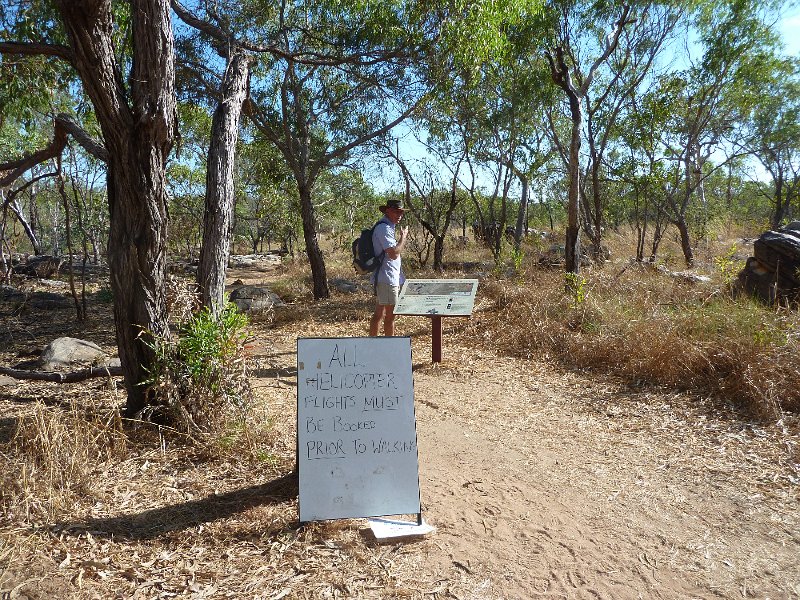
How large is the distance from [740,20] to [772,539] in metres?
Result: 13.4

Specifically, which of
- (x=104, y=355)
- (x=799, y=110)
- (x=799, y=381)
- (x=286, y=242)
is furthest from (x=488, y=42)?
(x=286, y=242)

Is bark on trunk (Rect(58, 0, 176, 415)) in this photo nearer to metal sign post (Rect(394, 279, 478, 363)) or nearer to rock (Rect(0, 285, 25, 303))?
metal sign post (Rect(394, 279, 478, 363))

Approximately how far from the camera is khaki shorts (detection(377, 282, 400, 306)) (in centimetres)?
618

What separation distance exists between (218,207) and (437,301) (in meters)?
3.14

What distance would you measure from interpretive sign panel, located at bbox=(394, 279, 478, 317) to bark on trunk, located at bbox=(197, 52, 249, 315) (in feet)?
8.21

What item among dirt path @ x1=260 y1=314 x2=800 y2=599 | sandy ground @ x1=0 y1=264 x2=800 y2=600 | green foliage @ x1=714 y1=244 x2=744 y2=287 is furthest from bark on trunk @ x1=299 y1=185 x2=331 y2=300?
green foliage @ x1=714 y1=244 x2=744 y2=287

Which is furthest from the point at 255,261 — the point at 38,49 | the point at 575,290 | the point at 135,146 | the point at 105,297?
the point at 135,146

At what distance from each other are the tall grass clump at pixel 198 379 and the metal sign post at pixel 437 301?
2.72 meters

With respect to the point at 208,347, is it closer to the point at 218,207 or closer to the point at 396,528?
the point at 218,207

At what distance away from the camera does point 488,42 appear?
7496 mm

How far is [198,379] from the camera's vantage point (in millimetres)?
4059

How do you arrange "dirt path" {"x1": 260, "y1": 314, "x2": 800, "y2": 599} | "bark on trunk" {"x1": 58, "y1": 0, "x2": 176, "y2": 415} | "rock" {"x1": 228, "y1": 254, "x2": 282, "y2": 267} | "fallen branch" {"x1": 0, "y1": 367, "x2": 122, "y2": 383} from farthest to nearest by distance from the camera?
"rock" {"x1": 228, "y1": 254, "x2": 282, "y2": 267}, "fallen branch" {"x1": 0, "y1": 367, "x2": 122, "y2": 383}, "bark on trunk" {"x1": 58, "y1": 0, "x2": 176, "y2": 415}, "dirt path" {"x1": 260, "y1": 314, "x2": 800, "y2": 599}

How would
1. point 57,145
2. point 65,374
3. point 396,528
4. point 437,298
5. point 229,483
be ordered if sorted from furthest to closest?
point 437,298, point 57,145, point 65,374, point 229,483, point 396,528

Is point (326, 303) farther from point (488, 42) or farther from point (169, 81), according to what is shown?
point (169, 81)
